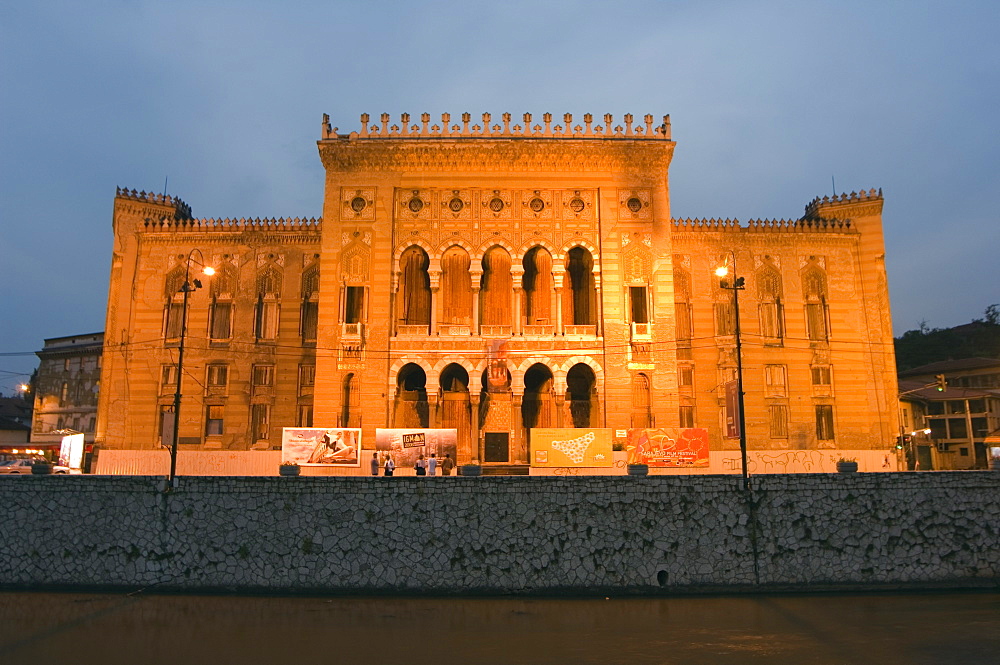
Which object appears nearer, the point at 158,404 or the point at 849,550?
the point at 849,550

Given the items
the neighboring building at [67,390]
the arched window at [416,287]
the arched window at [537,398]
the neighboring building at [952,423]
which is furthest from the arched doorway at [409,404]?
the neighboring building at [952,423]

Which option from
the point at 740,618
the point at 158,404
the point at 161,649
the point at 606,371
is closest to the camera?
the point at 161,649

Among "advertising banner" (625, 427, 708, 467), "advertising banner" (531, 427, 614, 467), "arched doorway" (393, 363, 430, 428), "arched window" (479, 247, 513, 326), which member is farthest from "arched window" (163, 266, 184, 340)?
"advertising banner" (625, 427, 708, 467)

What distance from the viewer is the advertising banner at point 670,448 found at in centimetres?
2816

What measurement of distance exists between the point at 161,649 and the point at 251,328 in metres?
24.1

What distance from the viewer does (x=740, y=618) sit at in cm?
1634

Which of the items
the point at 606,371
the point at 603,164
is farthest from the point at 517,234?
the point at 606,371

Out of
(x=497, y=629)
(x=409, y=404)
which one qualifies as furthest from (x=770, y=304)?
(x=497, y=629)

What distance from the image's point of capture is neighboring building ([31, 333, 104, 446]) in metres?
47.3

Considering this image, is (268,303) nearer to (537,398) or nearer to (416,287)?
(416,287)

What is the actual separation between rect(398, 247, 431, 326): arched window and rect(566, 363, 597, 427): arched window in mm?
7224

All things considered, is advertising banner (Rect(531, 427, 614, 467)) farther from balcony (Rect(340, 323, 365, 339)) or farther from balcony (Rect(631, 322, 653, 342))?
balcony (Rect(340, 323, 365, 339))

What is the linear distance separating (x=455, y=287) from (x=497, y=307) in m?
2.17

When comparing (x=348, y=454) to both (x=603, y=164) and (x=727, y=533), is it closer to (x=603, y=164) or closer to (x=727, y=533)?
(x=727, y=533)
